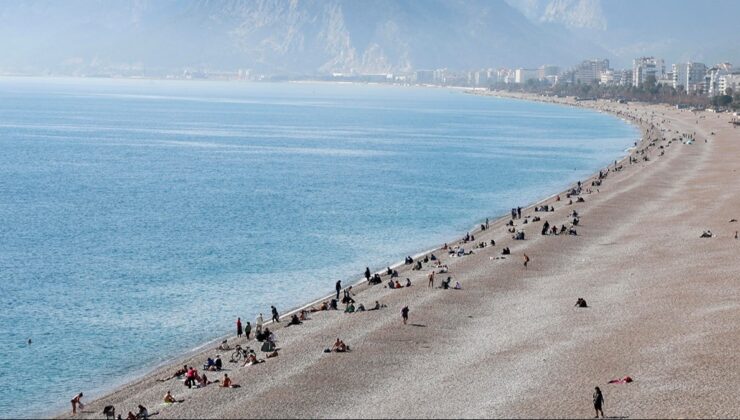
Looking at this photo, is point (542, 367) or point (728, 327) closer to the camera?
point (542, 367)

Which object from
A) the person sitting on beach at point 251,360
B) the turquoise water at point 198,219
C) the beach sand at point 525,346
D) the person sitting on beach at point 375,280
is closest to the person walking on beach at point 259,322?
the beach sand at point 525,346

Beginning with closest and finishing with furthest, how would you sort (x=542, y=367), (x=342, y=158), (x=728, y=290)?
1. (x=542, y=367)
2. (x=728, y=290)
3. (x=342, y=158)

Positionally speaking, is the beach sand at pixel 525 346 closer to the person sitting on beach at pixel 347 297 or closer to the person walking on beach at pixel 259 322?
the person sitting on beach at pixel 347 297

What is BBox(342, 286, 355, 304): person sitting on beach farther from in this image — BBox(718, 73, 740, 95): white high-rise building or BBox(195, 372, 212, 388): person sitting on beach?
BBox(718, 73, 740, 95): white high-rise building

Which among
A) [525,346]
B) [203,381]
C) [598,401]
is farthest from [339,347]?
[598,401]

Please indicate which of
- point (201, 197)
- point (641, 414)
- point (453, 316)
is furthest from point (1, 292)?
point (201, 197)

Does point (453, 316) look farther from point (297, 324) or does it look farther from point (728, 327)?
point (728, 327)
